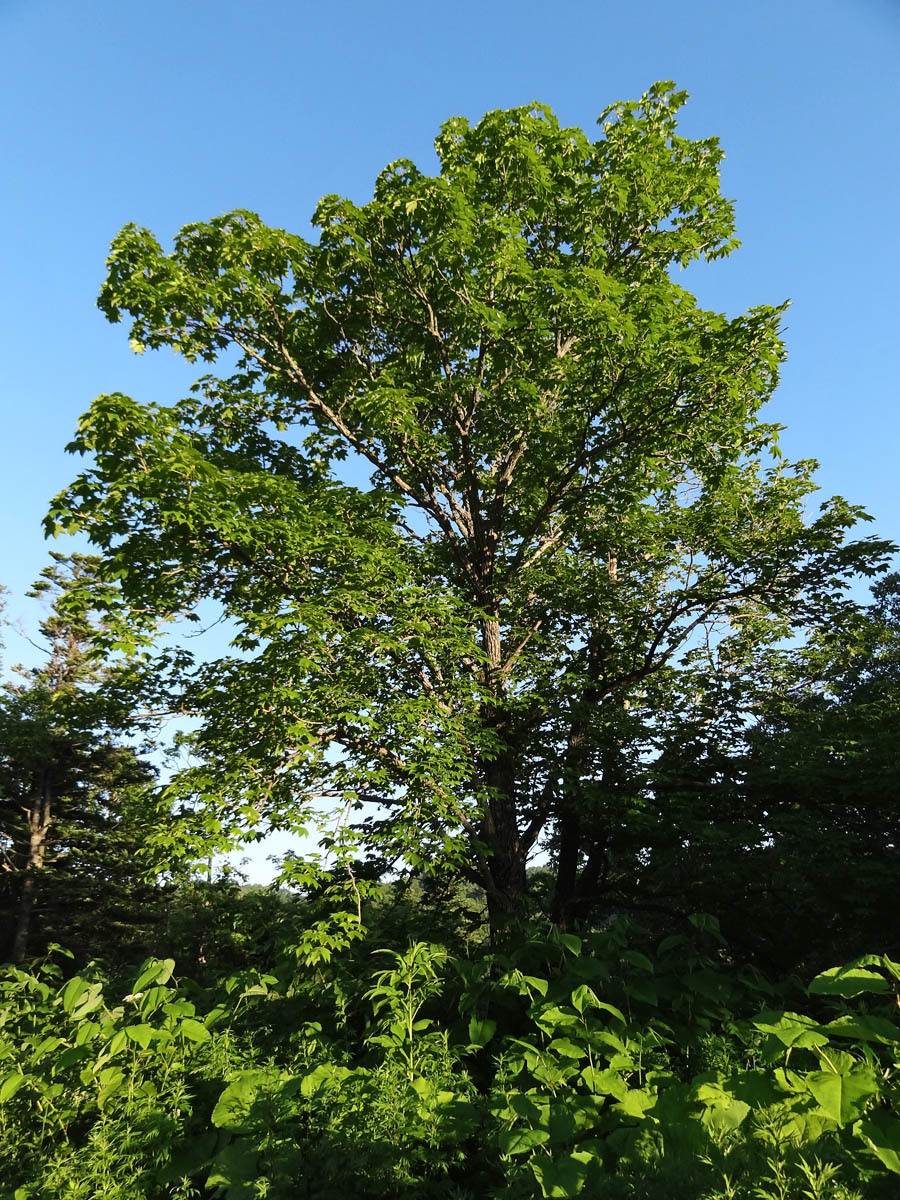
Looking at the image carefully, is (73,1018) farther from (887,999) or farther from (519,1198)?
(887,999)

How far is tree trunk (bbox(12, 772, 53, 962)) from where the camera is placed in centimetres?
2666

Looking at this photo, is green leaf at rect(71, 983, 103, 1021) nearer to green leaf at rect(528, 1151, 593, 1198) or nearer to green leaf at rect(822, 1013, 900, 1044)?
green leaf at rect(528, 1151, 593, 1198)

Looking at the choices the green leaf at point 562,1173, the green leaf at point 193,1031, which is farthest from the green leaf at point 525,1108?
the green leaf at point 193,1031

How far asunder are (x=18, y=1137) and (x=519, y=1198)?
350cm

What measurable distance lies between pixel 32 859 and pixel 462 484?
91.2 feet

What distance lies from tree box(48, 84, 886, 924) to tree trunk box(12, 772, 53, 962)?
25.1m

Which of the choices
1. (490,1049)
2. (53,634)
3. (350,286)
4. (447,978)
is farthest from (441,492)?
(53,634)

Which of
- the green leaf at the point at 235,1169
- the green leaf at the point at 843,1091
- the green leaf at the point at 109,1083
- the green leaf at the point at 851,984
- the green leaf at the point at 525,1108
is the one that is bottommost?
the green leaf at the point at 235,1169

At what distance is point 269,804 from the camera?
7418mm

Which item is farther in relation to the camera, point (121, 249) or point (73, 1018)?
point (121, 249)

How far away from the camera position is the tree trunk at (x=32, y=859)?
2666cm

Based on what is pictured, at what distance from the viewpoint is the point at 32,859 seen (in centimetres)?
2748

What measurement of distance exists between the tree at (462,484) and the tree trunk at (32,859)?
82.3 feet

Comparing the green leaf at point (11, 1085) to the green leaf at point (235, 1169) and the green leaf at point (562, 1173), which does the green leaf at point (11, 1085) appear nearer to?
the green leaf at point (235, 1169)
